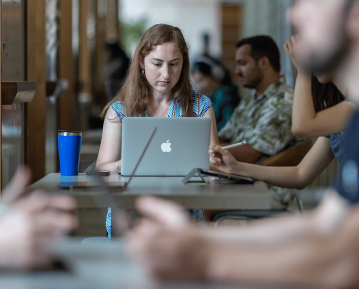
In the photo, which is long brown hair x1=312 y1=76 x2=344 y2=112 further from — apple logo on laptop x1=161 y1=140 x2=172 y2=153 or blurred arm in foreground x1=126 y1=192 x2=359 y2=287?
blurred arm in foreground x1=126 y1=192 x2=359 y2=287

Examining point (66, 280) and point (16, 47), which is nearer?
point (66, 280)

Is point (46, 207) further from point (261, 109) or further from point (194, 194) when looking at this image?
point (261, 109)

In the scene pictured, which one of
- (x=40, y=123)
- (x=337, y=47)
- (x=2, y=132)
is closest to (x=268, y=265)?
(x=337, y=47)

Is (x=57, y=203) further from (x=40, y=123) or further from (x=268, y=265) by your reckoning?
(x=40, y=123)

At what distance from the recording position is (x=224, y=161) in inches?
72.1

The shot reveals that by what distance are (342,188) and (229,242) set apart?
0.65 m

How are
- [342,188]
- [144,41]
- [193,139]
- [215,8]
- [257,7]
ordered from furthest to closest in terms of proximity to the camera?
1. [215,8]
2. [257,7]
3. [144,41]
4. [193,139]
5. [342,188]

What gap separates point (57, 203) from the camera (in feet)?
3.03

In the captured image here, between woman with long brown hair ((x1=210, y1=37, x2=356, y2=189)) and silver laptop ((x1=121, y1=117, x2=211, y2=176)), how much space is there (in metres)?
0.07

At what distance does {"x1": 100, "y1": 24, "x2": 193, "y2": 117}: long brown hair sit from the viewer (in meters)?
2.23

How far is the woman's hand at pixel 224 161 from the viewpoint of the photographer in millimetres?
1813

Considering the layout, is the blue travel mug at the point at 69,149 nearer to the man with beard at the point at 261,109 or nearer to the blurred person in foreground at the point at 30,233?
the blurred person in foreground at the point at 30,233

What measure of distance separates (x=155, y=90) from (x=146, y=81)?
0.23 feet

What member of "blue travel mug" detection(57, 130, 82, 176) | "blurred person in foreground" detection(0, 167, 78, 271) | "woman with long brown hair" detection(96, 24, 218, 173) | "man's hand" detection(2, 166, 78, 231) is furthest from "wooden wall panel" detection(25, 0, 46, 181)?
"blurred person in foreground" detection(0, 167, 78, 271)
